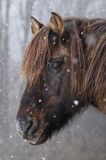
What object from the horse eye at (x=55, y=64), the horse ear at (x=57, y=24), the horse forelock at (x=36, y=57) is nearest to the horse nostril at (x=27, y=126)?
the horse forelock at (x=36, y=57)

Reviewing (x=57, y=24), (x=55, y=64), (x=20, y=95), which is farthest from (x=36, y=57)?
(x=20, y=95)

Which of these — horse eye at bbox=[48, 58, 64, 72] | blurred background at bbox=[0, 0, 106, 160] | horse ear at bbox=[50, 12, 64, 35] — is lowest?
blurred background at bbox=[0, 0, 106, 160]

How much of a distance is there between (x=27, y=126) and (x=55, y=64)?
1.60ft

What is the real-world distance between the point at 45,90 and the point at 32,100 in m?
0.13

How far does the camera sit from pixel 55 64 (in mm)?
3488

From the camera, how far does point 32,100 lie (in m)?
3.46

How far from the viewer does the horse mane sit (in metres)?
3.50

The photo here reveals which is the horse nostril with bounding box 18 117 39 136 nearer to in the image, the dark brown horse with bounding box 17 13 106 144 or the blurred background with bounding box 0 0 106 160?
the dark brown horse with bounding box 17 13 106 144

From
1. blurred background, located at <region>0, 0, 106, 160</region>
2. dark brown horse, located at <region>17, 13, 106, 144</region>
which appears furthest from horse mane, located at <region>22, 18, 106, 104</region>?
blurred background, located at <region>0, 0, 106, 160</region>

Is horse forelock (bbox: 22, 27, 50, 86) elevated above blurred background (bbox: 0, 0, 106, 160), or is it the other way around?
horse forelock (bbox: 22, 27, 50, 86)

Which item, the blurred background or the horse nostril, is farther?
the blurred background

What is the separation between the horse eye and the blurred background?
177 centimetres

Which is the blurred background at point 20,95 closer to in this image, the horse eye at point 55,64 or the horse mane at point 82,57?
the horse mane at point 82,57

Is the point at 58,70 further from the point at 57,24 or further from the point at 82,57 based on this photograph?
the point at 57,24
